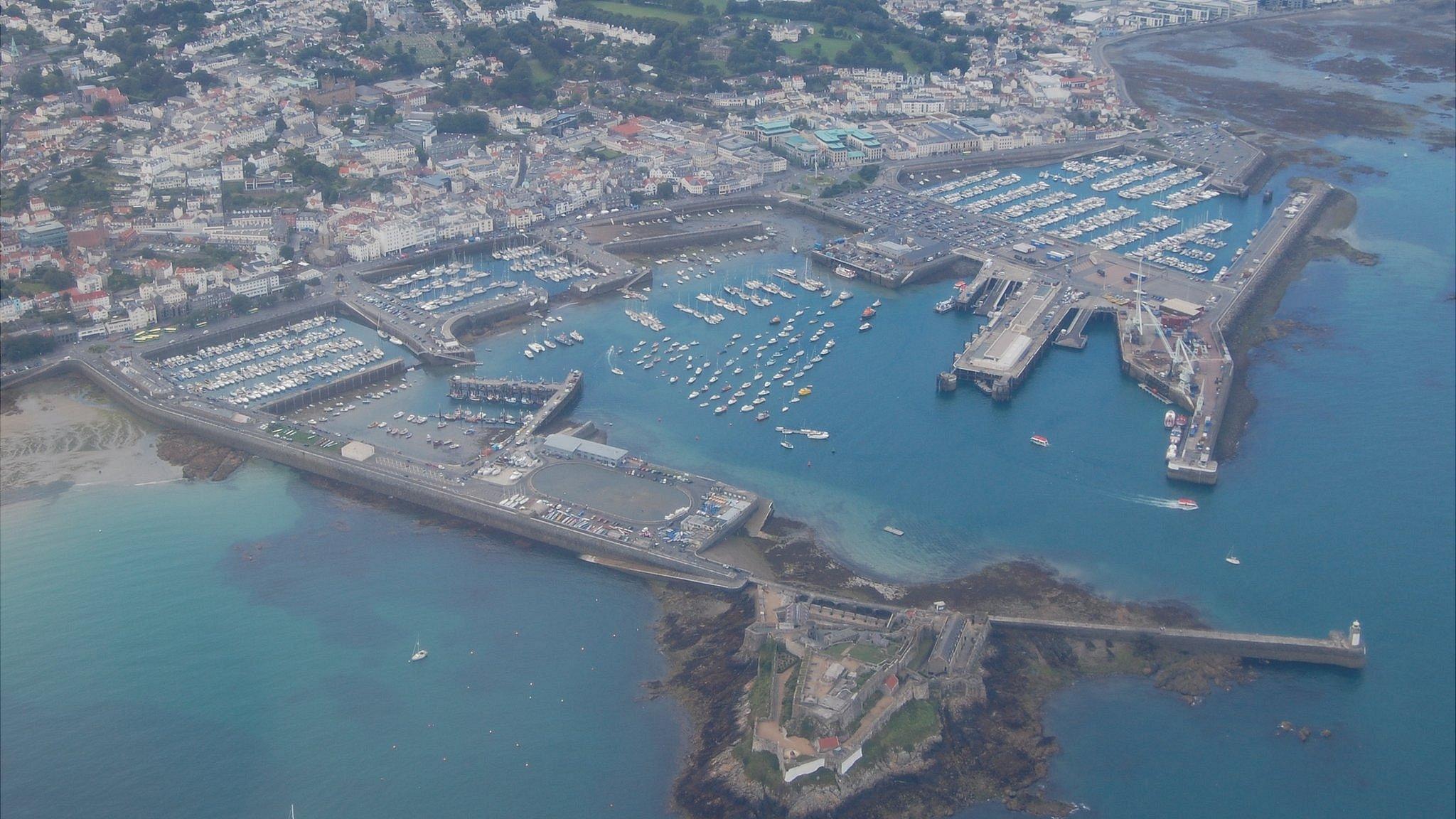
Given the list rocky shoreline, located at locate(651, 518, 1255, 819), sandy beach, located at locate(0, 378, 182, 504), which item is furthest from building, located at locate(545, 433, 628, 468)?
sandy beach, located at locate(0, 378, 182, 504)

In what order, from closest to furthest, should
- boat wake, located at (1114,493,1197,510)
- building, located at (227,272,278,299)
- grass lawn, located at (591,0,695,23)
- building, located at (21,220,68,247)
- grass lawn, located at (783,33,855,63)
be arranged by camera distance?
boat wake, located at (1114,493,1197,510)
building, located at (227,272,278,299)
building, located at (21,220,68,247)
grass lawn, located at (783,33,855,63)
grass lawn, located at (591,0,695,23)

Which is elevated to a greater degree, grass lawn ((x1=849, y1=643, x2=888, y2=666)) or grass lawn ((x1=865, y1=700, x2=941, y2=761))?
grass lawn ((x1=849, y1=643, x2=888, y2=666))

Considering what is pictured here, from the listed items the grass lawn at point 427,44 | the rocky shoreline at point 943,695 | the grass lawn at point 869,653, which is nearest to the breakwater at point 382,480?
the rocky shoreline at point 943,695

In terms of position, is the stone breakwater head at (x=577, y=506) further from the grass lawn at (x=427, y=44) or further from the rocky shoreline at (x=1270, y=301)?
Answer: the grass lawn at (x=427, y=44)

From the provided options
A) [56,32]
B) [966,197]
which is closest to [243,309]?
[966,197]

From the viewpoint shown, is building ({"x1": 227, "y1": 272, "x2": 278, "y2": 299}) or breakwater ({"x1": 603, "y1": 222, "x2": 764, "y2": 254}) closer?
building ({"x1": 227, "y1": 272, "x2": 278, "y2": 299})

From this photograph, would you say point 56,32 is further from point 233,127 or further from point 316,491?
point 316,491

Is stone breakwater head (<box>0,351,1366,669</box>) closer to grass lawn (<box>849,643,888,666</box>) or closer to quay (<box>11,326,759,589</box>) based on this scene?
quay (<box>11,326,759,589</box>)
